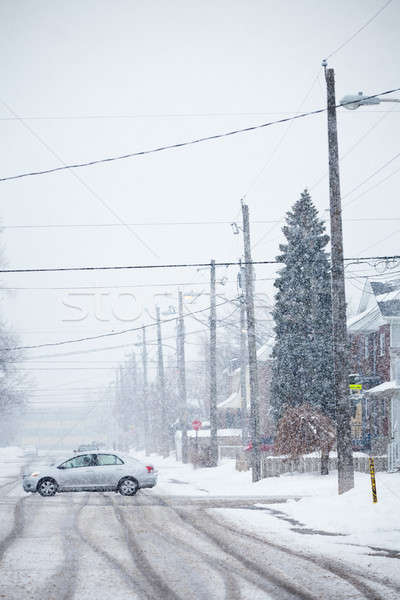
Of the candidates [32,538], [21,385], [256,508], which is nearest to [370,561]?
[32,538]

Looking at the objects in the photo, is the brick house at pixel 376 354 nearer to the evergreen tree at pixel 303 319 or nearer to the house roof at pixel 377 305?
the house roof at pixel 377 305

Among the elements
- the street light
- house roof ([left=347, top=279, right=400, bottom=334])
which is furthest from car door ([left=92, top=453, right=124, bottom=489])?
house roof ([left=347, top=279, right=400, bottom=334])

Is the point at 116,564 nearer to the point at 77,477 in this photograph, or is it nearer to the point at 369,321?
the point at 77,477

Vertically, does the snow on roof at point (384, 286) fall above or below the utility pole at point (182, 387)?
above

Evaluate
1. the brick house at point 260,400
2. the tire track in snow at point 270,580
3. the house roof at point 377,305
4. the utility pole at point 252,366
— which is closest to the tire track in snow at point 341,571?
the tire track in snow at point 270,580

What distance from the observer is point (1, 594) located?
350 inches

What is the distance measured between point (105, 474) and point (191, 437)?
31.6 meters

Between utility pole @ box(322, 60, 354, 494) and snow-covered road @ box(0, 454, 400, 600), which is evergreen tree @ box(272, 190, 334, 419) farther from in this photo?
snow-covered road @ box(0, 454, 400, 600)

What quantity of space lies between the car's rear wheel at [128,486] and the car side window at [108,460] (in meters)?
0.64

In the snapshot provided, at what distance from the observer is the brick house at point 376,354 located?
41031 millimetres

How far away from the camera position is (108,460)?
26.0 m

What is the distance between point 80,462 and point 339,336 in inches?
424

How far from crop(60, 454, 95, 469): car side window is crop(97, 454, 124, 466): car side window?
0.81 ft

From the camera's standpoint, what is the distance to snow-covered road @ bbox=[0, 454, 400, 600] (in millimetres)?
9094
